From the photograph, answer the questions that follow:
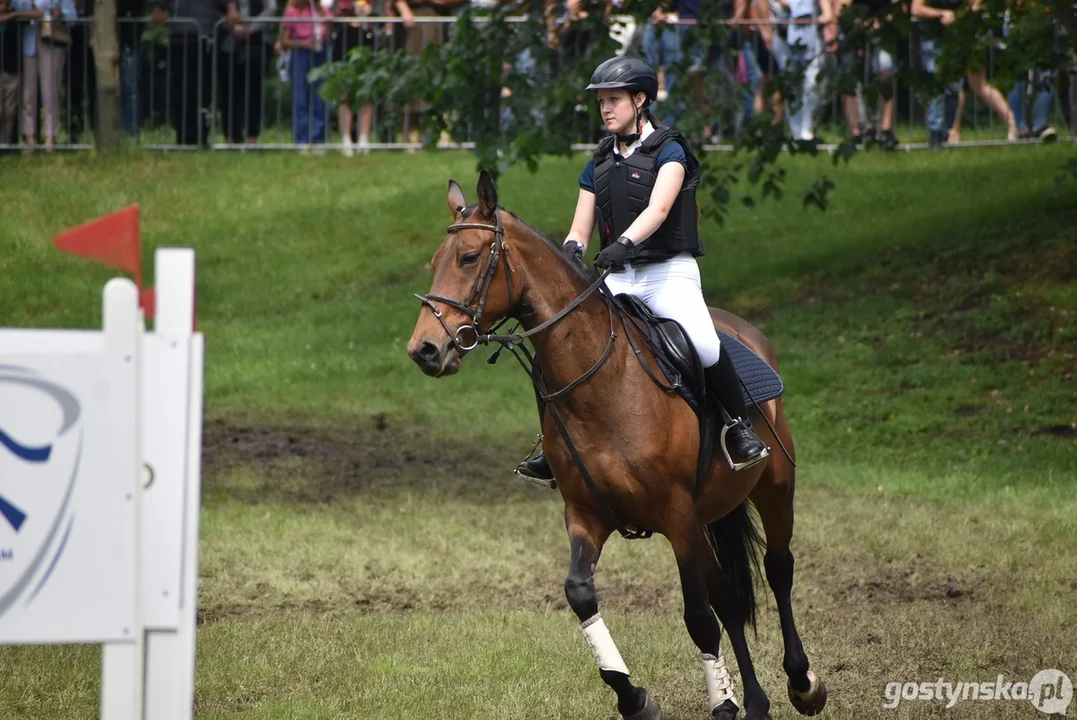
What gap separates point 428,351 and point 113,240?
204 cm

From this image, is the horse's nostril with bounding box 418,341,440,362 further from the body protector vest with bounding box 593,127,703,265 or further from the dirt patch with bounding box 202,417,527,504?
the dirt patch with bounding box 202,417,527,504

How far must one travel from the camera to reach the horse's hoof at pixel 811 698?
23.5 feet

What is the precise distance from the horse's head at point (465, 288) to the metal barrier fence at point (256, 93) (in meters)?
13.4

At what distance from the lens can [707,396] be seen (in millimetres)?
7121

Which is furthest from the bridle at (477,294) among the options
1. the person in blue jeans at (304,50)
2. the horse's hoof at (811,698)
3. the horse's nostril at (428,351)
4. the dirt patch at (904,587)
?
the person in blue jeans at (304,50)

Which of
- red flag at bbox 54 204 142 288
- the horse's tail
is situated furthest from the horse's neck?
red flag at bbox 54 204 142 288

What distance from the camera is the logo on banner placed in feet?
13.8

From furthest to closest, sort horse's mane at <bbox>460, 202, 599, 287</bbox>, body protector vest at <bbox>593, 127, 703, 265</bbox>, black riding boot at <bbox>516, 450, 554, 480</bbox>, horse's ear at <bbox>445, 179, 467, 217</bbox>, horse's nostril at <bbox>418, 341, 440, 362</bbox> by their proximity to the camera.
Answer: black riding boot at <bbox>516, 450, 554, 480</bbox> → body protector vest at <bbox>593, 127, 703, 265</bbox> → horse's mane at <bbox>460, 202, 599, 287</bbox> → horse's ear at <bbox>445, 179, 467, 217</bbox> → horse's nostril at <bbox>418, 341, 440, 362</bbox>

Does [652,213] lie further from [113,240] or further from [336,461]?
[336,461]

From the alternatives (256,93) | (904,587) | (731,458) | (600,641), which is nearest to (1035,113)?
(256,93)

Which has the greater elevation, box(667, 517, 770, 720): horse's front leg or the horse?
the horse

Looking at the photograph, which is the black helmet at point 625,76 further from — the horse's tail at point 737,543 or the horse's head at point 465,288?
the horse's tail at point 737,543

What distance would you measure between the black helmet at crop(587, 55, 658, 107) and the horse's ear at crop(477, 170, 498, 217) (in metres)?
0.79

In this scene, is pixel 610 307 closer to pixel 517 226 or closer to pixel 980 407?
pixel 517 226
